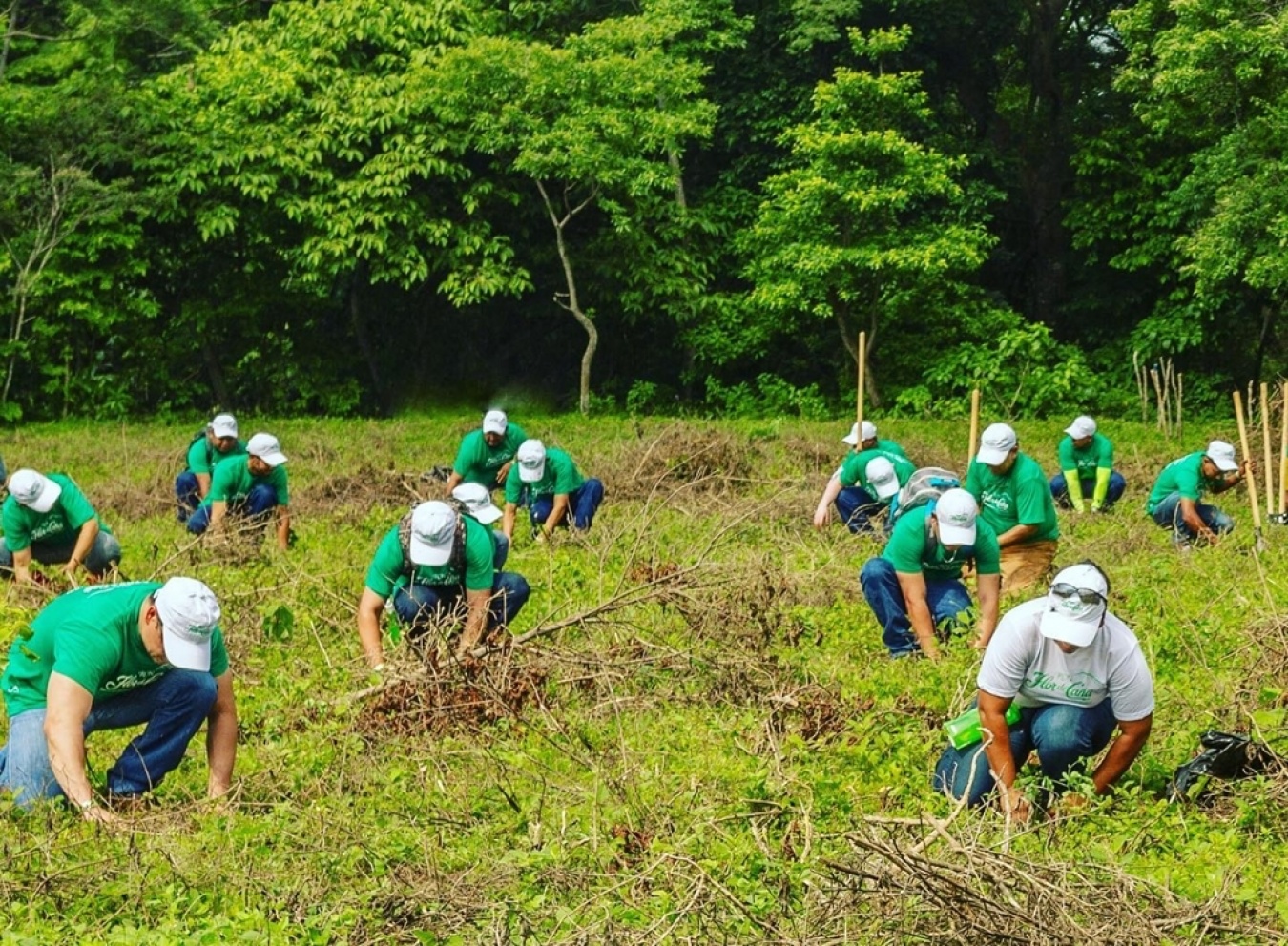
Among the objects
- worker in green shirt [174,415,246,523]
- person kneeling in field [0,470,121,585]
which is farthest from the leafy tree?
person kneeling in field [0,470,121,585]

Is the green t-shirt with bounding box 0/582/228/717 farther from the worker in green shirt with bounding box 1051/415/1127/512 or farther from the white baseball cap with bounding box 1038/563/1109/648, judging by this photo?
the worker in green shirt with bounding box 1051/415/1127/512

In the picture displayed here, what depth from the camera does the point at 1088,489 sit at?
16.2 m

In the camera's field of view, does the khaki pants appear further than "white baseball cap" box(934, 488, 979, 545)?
Yes

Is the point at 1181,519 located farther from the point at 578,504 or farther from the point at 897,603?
the point at 897,603

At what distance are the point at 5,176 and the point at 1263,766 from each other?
2067 centimetres

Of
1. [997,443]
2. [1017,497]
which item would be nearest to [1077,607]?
[997,443]

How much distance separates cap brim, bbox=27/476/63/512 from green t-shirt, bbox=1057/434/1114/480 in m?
8.54

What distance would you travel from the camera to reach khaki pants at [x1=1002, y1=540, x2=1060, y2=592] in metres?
11.5

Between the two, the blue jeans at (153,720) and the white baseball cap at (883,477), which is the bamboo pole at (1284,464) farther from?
the blue jeans at (153,720)

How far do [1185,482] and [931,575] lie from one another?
182 inches

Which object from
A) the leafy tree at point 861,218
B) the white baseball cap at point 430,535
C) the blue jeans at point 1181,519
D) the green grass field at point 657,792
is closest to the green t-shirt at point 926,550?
the green grass field at point 657,792

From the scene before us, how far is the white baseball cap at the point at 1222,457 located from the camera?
44.8 feet

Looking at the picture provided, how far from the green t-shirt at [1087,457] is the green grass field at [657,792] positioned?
238 cm

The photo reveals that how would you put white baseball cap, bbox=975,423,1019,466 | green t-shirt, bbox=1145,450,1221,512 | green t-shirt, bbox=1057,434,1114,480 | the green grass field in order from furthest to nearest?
1. green t-shirt, bbox=1057,434,1114,480
2. green t-shirt, bbox=1145,450,1221,512
3. white baseball cap, bbox=975,423,1019,466
4. the green grass field
